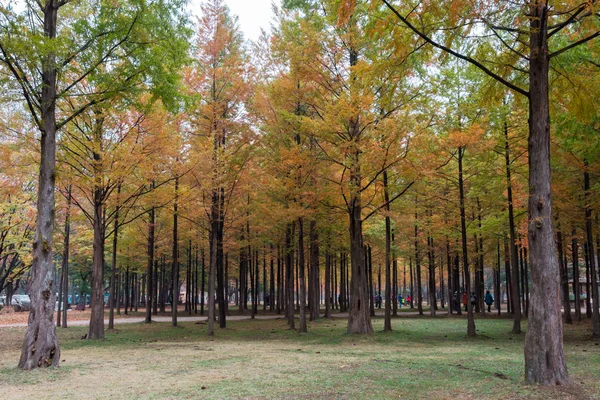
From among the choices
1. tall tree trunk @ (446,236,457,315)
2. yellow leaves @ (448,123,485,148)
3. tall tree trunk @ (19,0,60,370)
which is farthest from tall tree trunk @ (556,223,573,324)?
tall tree trunk @ (19,0,60,370)

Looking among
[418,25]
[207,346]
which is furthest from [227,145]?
[418,25]

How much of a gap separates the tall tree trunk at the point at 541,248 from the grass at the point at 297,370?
35 centimetres

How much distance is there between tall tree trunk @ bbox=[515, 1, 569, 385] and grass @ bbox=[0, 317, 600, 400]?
0.35m

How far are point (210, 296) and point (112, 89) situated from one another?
8829 mm

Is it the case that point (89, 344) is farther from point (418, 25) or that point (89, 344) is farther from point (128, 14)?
point (418, 25)

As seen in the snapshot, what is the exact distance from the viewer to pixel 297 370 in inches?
314

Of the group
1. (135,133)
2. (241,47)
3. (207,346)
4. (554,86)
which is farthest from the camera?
(241,47)

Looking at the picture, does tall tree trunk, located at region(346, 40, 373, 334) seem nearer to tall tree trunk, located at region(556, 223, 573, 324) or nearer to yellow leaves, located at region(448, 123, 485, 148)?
yellow leaves, located at region(448, 123, 485, 148)

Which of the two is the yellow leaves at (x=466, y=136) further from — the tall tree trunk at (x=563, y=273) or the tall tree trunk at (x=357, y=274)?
the tall tree trunk at (x=563, y=273)

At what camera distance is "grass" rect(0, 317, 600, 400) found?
20.1 feet

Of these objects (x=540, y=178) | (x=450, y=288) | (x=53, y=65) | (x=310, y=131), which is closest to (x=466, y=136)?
(x=310, y=131)

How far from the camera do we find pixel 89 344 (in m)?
13.2

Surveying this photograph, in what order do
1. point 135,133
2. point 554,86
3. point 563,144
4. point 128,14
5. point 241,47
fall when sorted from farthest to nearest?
point 241,47
point 135,133
point 563,144
point 128,14
point 554,86

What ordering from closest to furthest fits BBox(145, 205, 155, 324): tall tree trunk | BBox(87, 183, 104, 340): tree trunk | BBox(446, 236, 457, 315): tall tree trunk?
BBox(87, 183, 104, 340): tree trunk
BBox(145, 205, 155, 324): tall tree trunk
BBox(446, 236, 457, 315): tall tree trunk
